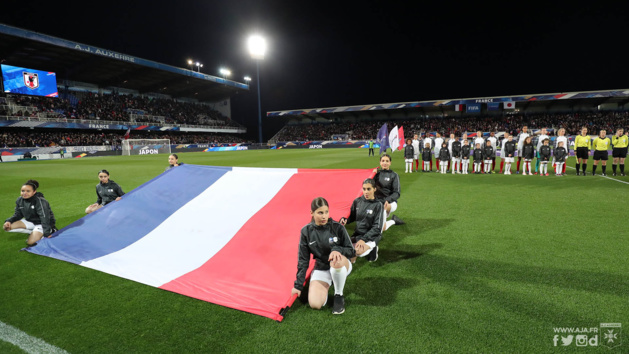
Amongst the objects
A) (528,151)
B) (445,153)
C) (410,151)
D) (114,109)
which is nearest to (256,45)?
(114,109)

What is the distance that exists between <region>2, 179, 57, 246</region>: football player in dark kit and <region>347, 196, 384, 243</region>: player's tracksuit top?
4874mm

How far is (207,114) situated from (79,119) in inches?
891

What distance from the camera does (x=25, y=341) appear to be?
2.53m

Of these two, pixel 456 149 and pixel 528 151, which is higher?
pixel 456 149

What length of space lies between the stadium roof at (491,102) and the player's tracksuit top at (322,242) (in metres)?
46.4

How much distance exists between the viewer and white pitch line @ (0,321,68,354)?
2.41 metres

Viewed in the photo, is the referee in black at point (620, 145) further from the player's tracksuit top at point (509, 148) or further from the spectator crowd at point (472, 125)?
the spectator crowd at point (472, 125)

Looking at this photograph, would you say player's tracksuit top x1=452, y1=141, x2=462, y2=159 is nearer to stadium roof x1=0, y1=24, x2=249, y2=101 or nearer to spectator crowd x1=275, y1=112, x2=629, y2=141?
spectator crowd x1=275, y1=112, x2=629, y2=141

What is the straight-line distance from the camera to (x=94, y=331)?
105 inches

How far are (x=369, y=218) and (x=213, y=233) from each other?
232cm

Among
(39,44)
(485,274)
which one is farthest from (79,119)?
(485,274)

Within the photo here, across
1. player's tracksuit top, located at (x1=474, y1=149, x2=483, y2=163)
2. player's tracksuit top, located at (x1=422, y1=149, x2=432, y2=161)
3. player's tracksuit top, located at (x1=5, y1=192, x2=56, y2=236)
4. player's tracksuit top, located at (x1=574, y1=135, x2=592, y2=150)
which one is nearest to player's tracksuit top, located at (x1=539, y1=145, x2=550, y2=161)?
player's tracksuit top, located at (x1=574, y1=135, x2=592, y2=150)

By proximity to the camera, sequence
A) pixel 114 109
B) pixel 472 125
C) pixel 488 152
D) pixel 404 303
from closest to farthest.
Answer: pixel 404 303, pixel 488 152, pixel 114 109, pixel 472 125

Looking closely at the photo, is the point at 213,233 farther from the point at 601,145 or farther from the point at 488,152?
the point at 601,145
